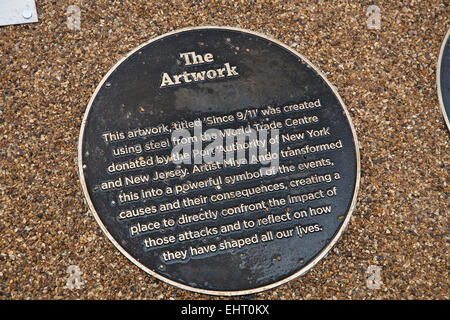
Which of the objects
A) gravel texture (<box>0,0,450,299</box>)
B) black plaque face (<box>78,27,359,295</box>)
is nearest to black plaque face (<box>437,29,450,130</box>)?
gravel texture (<box>0,0,450,299</box>)

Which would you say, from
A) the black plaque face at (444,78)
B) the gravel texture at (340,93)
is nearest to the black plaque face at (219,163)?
the gravel texture at (340,93)

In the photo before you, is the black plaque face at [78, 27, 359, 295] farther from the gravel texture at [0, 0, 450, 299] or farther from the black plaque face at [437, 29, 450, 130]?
the black plaque face at [437, 29, 450, 130]

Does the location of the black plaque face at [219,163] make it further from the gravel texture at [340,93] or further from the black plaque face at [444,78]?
the black plaque face at [444,78]

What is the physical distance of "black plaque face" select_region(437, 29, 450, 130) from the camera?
2367 mm

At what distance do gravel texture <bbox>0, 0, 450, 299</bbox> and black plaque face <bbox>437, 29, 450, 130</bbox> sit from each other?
0.04 metres

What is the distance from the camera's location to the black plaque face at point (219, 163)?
2092mm

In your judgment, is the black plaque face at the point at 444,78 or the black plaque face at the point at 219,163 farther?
the black plaque face at the point at 444,78

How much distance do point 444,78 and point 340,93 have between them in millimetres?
659

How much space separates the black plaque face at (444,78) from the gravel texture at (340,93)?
0.04 meters

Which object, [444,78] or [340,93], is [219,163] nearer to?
[340,93]

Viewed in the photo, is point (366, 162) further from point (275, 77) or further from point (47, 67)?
point (47, 67)

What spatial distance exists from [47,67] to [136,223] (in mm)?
1070

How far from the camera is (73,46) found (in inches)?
91.0

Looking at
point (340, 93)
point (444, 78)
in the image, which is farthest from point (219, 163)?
point (444, 78)
